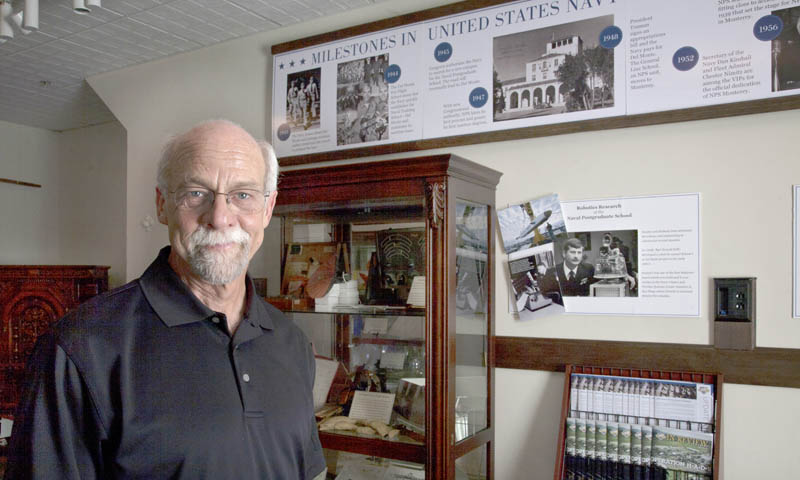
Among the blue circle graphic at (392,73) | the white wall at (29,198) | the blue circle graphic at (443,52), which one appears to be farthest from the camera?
the white wall at (29,198)

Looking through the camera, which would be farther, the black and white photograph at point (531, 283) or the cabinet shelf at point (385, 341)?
the black and white photograph at point (531, 283)

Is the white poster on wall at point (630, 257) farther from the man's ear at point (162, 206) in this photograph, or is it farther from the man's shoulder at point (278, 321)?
the man's ear at point (162, 206)

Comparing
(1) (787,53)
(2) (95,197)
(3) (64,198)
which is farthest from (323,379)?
(3) (64,198)

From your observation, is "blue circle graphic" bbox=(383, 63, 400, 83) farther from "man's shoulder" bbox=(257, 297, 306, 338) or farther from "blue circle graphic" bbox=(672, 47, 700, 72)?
"man's shoulder" bbox=(257, 297, 306, 338)

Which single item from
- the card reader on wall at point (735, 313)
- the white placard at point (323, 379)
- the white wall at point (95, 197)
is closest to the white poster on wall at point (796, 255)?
the card reader on wall at point (735, 313)

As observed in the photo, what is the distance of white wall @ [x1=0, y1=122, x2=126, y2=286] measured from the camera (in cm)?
546

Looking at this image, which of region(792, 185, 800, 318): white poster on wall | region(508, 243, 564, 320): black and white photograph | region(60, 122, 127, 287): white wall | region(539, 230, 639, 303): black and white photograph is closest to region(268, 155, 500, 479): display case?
region(508, 243, 564, 320): black and white photograph

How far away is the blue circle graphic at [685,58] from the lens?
2.37m

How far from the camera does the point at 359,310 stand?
279 centimetres

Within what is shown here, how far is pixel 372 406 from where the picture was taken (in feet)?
8.79

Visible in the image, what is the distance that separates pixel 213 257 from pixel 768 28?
2.02 metres

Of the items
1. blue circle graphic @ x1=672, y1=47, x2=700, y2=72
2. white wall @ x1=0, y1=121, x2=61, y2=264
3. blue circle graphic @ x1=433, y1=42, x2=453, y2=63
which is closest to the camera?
blue circle graphic @ x1=672, y1=47, x2=700, y2=72

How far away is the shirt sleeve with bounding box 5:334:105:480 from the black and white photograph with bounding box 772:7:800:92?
230cm

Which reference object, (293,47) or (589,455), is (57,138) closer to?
(293,47)
